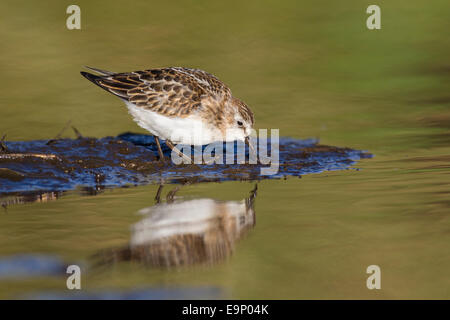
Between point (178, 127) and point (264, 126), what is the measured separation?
9.35 ft

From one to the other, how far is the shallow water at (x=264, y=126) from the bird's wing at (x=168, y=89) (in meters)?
1.79

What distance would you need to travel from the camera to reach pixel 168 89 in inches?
468

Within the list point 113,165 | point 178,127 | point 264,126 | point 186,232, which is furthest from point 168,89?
point 186,232

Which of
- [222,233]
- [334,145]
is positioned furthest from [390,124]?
[222,233]

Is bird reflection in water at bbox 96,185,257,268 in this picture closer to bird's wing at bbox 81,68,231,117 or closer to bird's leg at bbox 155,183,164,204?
bird's leg at bbox 155,183,164,204

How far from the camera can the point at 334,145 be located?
511 inches

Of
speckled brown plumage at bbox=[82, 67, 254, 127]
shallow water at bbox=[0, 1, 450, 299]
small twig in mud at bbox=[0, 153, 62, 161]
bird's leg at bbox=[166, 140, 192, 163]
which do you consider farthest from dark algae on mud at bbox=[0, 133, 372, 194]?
speckled brown plumage at bbox=[82, 67, 254, 127]

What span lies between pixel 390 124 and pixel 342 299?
8500 mm

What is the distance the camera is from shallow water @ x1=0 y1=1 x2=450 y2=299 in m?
6.71

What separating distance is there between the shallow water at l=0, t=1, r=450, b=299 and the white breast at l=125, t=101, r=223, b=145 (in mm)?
1535

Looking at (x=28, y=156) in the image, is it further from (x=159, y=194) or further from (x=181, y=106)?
(x=181, y=106)

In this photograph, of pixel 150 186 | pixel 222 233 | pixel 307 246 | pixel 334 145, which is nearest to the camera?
pixel 307 246
